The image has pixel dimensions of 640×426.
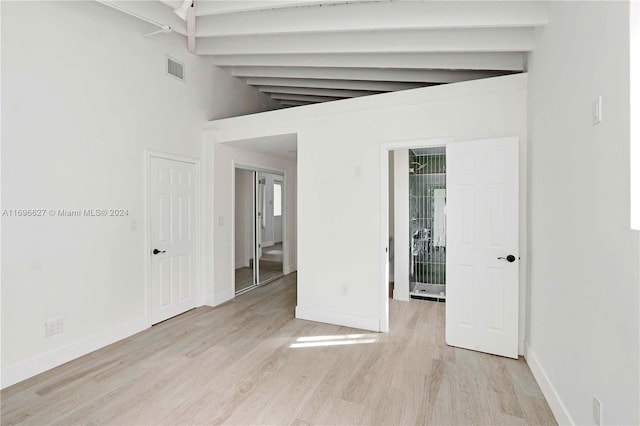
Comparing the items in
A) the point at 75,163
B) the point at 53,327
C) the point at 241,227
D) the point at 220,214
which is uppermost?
the point at 75,163

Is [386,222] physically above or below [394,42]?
below

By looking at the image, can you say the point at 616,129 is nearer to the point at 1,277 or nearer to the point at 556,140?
the point at 556,140

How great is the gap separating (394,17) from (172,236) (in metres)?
3.39

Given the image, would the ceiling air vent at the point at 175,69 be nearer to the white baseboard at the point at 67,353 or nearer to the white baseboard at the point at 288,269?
the white baseboard at the point at 67,353

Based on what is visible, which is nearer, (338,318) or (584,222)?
(584,222)

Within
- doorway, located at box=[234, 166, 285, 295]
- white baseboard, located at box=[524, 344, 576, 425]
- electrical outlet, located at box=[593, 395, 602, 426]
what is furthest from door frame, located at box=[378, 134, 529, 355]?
doorway, located at box=[234, 166, 285, 295]

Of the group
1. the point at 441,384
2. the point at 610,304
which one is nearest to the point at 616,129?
the point at 610,304

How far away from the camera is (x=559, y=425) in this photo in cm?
192

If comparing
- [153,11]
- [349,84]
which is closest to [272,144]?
[349,84]

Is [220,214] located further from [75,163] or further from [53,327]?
[53,327]

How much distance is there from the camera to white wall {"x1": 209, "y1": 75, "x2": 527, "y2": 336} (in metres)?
2.97

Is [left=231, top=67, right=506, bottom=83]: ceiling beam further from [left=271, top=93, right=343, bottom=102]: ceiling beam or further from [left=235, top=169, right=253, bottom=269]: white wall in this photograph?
[left=235, top=169, right=253, bottom=269]: white wall

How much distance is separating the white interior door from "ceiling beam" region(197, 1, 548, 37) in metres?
0.96

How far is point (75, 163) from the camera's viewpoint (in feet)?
9.43
